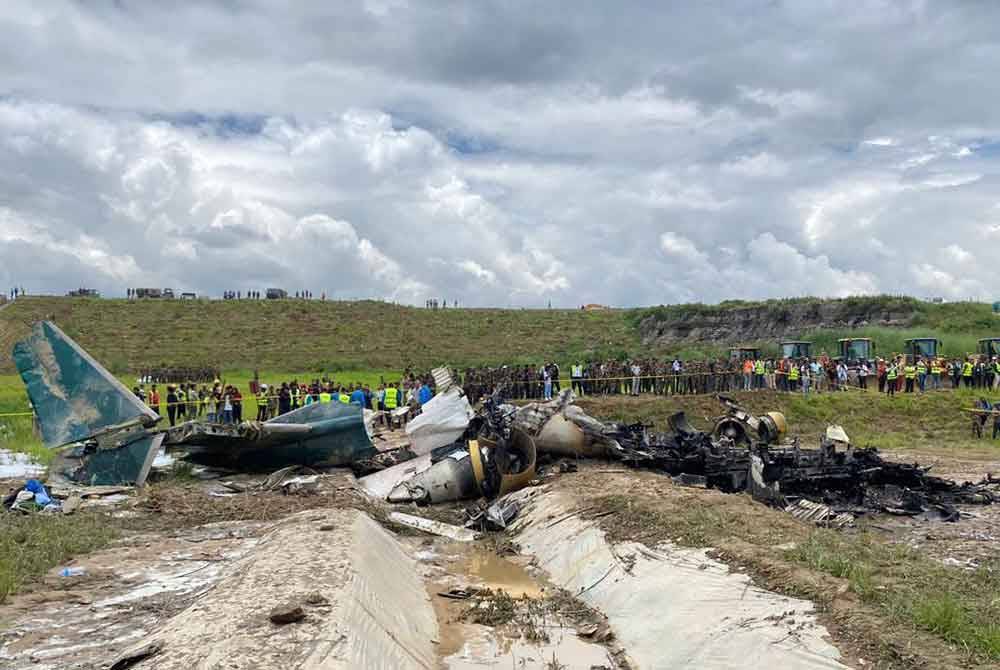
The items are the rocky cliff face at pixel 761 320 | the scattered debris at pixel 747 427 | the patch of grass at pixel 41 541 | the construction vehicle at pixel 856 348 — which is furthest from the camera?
the rocky cliff face at pixel 761 320

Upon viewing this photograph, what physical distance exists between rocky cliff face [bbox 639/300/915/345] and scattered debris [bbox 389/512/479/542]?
1951 inches

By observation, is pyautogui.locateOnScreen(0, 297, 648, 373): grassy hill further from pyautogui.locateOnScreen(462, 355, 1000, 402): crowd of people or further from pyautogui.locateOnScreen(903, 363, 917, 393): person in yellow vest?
pyautogui.locateOnScreen(903, 363, 917, 393): person in yellow vest

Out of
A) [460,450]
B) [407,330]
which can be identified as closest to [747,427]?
[460,450]

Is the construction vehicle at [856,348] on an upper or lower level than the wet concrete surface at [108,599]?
upper

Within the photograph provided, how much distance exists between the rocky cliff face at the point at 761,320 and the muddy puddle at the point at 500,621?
51.0m

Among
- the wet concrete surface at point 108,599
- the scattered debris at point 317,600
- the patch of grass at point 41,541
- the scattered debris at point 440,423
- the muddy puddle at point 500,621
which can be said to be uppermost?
the scattered debris at point 440,423

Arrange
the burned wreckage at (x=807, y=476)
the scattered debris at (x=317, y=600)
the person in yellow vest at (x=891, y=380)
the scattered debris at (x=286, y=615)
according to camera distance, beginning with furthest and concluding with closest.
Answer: the person in yellow vest at (x=891, y=380), the burned wreckage at (x=807, y=476), the scattered debris at (x=317, y=600), the scattered debris at (x=286, y=615)

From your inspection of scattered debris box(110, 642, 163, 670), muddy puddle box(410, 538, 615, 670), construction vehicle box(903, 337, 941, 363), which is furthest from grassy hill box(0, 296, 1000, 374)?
scattered debris box(110, 642, 163, 670)

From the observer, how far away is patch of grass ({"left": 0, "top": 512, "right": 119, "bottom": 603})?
29.0 feet

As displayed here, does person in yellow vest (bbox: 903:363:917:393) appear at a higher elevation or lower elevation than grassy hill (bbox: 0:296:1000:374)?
lower

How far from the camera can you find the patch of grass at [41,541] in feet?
29.0

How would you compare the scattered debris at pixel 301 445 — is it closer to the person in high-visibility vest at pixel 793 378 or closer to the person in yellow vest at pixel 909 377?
the person in high-visibility vest at pixel 793 378

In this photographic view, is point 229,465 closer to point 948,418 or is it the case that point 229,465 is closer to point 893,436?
point 893,436

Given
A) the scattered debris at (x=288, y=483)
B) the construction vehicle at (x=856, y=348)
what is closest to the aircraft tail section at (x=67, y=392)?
the scattered debris at (x=288, y=483)
